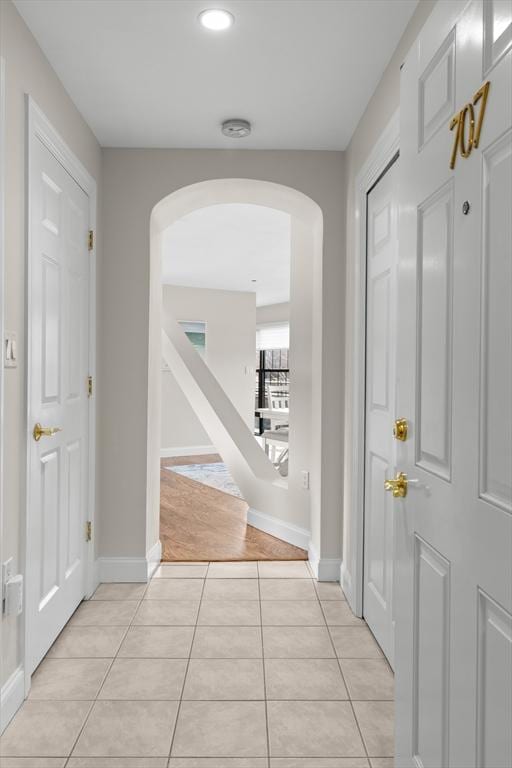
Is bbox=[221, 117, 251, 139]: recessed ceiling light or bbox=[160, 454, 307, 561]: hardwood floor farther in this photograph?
bbox=[160, 454, 307, 561]: hardwood floor

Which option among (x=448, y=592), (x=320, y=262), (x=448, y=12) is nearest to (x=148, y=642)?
(x=448, y=592)

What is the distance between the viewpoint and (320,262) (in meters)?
3.15

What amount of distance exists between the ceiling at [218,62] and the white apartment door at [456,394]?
2.27ft

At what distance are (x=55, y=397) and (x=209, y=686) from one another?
1.33 m

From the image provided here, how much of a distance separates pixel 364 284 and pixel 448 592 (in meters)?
1.77

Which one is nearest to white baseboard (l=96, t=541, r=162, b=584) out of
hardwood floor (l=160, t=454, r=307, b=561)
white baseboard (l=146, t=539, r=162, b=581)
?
white baseboard (l=146, t=539, r=162, b=581)

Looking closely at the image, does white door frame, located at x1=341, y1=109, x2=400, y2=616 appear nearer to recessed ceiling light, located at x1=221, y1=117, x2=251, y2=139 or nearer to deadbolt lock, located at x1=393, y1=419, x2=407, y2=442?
recessed ceiling light, located at x1=221, y1=117, x2=251, y2=139

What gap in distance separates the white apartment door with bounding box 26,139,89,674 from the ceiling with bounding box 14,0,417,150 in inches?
16.9

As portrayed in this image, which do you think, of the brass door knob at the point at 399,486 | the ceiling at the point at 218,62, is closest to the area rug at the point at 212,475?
the ceiling at the point at 218,62

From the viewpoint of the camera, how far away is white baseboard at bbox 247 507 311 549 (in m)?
3.63

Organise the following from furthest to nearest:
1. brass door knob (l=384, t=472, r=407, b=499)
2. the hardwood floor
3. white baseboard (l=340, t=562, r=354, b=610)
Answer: the hardwood floor < white baseboard (l=340, t=562, r=354, b=610) < brass door knob (l=384, t=472, r=407, b=499)

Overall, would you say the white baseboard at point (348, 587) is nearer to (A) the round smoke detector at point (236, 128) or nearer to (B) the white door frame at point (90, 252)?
(B) the white door frame at point (90, 252)

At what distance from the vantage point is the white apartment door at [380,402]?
2217 millimetres

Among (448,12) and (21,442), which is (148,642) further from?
(448,12)
